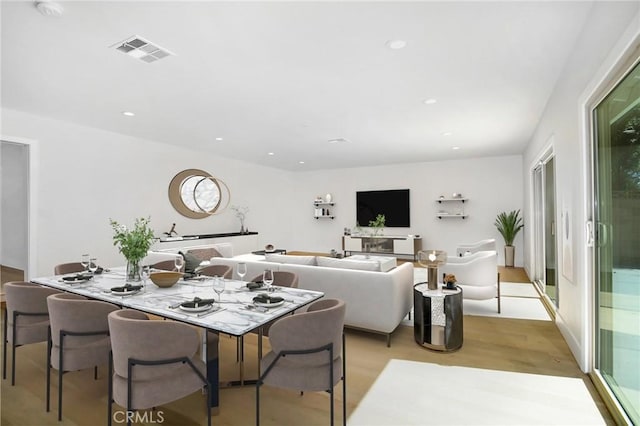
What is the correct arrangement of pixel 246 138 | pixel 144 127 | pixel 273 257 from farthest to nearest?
pixel 246 138, pixel 144 127, pixel 273 257

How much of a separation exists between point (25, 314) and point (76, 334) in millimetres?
849

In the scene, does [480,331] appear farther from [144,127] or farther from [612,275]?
[144,127]

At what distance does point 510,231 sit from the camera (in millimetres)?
7570

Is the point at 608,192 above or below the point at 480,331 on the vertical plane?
above

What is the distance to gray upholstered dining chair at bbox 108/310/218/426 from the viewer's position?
5.38 feet

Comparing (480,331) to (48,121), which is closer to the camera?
(480,331)

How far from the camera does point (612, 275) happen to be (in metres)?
2.24

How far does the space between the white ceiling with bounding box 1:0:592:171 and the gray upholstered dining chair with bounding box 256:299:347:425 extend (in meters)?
2.07

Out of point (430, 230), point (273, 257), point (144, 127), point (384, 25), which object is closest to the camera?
point (384, 25)

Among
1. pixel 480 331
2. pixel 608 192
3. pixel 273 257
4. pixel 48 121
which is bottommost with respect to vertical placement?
pixel 480 331

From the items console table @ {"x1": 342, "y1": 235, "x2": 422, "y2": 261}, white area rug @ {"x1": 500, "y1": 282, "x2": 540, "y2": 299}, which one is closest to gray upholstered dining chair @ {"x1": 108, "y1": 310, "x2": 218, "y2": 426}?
white area rug @ {"x1": 500, "y1": 282, "x2": 540, "y2": 299}

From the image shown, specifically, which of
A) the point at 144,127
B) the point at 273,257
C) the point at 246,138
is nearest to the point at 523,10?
the point at 273,257

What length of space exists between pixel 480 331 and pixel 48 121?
648cm

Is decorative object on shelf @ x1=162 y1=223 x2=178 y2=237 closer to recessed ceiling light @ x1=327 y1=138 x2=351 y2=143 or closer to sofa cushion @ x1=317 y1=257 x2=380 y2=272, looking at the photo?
recessed ceiling light @ x1=327 y1=138 x2=351 y2=143
